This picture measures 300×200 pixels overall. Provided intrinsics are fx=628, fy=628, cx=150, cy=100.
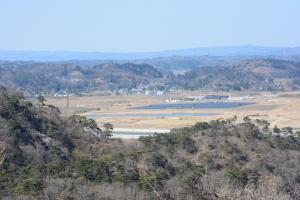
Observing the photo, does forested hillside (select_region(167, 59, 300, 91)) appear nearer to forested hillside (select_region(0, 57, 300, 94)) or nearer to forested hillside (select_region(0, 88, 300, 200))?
forested hillside (select_region(0, 57, 300, 94))

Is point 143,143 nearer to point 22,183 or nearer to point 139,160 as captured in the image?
point 139,160

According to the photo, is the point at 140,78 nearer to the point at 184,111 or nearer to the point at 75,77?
the point at 75,77

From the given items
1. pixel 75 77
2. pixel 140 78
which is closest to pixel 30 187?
pixel 75 77

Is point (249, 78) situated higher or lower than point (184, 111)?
lower

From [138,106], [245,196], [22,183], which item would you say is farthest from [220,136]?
[138,106]

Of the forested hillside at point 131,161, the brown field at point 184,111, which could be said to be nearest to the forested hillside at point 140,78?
the brown field at point 184,111

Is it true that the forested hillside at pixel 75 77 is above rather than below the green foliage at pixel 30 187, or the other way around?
below

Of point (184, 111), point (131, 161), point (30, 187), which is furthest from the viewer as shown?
point (184, 111)

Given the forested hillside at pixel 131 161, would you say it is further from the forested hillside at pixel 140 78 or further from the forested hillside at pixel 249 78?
the forested hillside at pixel 249 78
